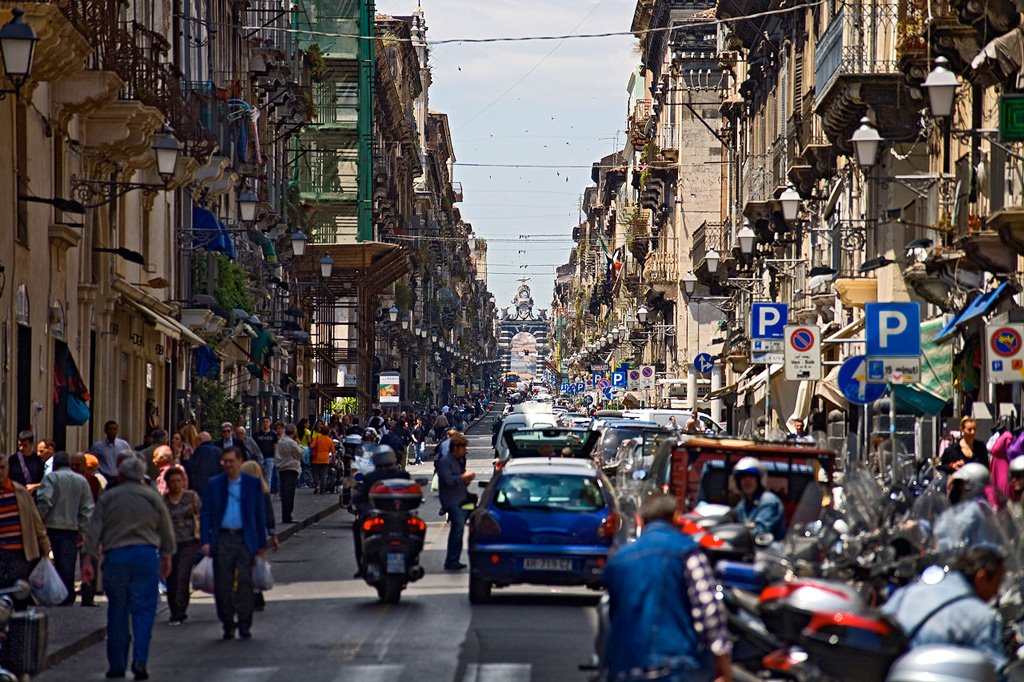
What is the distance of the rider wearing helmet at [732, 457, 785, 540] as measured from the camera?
48.1 feet

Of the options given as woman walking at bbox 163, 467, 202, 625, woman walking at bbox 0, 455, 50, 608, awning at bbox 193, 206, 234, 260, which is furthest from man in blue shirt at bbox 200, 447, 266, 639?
awning at bbox 193, 206, 234, 260

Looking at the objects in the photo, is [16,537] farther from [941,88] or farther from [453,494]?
[941,88]

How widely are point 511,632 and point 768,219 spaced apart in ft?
120

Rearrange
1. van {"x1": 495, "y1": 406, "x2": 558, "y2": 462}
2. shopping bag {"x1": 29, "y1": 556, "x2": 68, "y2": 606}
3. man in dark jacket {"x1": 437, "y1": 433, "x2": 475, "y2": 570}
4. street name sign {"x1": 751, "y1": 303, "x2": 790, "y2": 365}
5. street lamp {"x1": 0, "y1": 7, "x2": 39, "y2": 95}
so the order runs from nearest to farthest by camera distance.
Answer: shopping bag {"x1": 29, "y1": 556, "x2": 68, "y2": 606}
street lamp {"x1": 0, "y1": 7, "x2": 39, "y2": 95}
man in dark jacket {"x1": 437, "y1": 433, "x2": 475, "y2": 570}
street name sign {"x1": 751, "y1": 303, "x2": 790, "y2": 365}
van {"x1": 495, "y1": 406, "x2": 558, "y2": 462}

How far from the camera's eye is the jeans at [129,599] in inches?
560

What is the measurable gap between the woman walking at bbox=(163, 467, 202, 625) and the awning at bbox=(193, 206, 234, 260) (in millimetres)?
24203

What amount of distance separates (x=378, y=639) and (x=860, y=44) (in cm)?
2373

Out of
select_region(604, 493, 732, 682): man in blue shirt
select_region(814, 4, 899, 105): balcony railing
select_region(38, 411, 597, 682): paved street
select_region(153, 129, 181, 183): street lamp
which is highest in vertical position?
select_region(814, 4, 899, 105): balcony railing

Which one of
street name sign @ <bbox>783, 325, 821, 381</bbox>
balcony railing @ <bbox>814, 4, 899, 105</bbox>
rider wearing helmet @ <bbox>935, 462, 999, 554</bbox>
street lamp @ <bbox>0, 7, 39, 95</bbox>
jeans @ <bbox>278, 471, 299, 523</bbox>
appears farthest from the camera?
balcony railing @ <bbox>814, 4, 899, 105</bbox>

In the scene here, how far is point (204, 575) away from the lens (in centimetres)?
1700

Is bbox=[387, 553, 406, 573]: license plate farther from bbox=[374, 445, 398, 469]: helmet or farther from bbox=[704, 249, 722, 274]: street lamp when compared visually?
bbox=[704, 249, 722, 274]: street lamp

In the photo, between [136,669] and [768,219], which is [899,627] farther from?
[768,219]

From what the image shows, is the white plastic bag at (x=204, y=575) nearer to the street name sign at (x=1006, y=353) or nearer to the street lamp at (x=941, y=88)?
the street name sign at (x=1006, y=353)

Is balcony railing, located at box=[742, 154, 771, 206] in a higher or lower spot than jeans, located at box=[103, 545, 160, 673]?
higher
